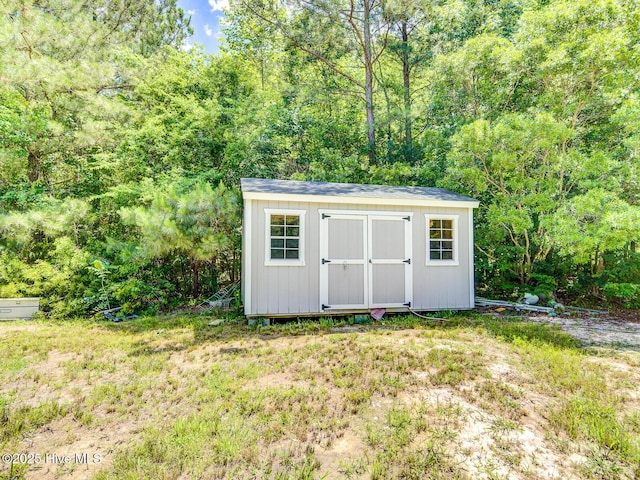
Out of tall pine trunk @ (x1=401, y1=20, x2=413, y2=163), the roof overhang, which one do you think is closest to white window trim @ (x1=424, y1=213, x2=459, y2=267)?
the roof overhang

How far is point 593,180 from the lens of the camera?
702 centimetres

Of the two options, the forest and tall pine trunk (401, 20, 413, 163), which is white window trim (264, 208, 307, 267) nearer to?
the forest

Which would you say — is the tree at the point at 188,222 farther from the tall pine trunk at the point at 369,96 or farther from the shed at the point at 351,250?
the tall pine trunk at the point at 369,96

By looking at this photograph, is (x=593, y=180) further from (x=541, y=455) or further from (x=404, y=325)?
(x=541, y=455)

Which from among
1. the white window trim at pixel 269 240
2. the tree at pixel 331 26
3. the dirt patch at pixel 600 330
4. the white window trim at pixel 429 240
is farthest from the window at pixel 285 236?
the tree at pixel 331 26

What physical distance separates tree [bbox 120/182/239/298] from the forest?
0.13ft

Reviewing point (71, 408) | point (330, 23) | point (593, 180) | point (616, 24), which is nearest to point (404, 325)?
point (71, 408)

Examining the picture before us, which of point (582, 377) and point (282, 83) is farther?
point (282, 83)

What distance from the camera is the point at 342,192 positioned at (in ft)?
20.6

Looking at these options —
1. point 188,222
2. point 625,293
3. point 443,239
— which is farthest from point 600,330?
point 188,222

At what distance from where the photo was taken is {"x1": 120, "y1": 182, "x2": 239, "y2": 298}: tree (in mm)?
6551

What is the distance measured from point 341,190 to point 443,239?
2.19 metres

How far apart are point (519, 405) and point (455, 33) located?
40.5 ft

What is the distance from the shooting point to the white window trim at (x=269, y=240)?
5.72 meters
